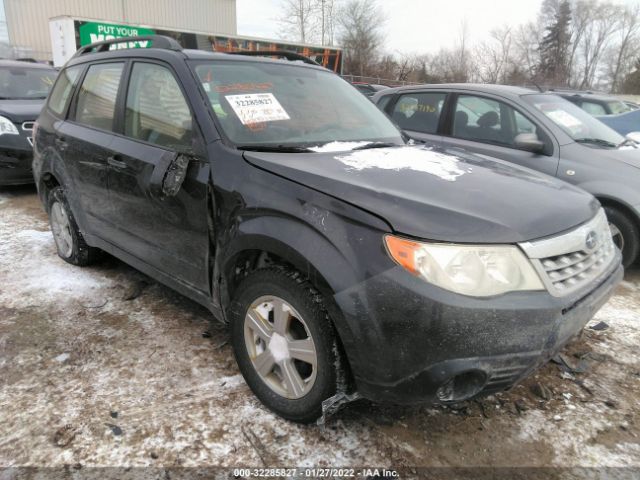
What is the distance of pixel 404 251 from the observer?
1798 millimetres

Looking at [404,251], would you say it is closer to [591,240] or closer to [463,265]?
[463,265]

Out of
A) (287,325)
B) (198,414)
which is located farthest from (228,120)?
(198,414)

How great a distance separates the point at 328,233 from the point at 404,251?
317 mm

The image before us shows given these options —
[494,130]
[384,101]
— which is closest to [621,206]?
[494,130]

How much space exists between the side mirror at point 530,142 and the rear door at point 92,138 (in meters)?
3.44

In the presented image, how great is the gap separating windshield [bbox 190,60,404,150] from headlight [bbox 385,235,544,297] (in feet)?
3.41

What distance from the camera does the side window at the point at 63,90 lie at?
12.7 feet

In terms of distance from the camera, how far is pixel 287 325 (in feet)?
7.16

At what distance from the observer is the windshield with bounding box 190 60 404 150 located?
260cm

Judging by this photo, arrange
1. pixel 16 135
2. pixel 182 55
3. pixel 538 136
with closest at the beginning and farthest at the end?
pixel 182 55 → pixel 538 136 → pixel 16 135

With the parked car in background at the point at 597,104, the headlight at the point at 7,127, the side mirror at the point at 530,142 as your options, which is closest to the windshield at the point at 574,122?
the side mirror at the point at 530,142

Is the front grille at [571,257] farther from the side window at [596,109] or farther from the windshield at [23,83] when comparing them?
the side window at [596,109]

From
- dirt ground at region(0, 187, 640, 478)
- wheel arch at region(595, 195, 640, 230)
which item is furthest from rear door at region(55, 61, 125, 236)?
wheel arch at region(595, 195, 640, 230)

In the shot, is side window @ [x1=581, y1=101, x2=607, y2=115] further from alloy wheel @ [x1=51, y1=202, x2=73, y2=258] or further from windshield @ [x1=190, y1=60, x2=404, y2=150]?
alloy wheel @ [x1=51, y1=202, x2=73, y2=258]
